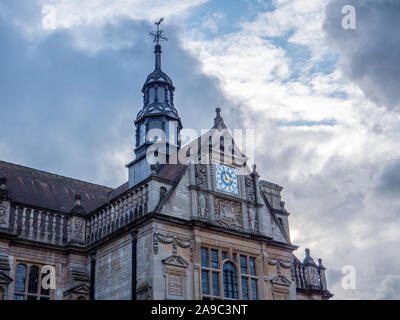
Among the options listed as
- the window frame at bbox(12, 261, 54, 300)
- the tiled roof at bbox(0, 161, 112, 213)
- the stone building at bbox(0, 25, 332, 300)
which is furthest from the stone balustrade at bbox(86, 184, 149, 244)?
the window frame at bbox(12, 261, 54, 300)

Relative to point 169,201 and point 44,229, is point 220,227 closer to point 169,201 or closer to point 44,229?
point 169,201

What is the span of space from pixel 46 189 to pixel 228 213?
1230 cm

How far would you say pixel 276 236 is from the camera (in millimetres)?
36781

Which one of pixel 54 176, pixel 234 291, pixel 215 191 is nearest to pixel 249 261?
pixel 234 291

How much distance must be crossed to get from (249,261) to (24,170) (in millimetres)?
16229

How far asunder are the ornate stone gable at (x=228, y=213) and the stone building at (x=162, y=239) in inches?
2.4

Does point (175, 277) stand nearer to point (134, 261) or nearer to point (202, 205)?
point (134, 261)

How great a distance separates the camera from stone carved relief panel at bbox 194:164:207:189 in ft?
112

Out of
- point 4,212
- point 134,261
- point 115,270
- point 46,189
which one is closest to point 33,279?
point 4,212

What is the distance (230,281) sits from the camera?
108 feet

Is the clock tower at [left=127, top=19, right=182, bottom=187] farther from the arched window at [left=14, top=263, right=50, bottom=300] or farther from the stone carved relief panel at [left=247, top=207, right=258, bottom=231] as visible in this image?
the arched window at [left=14, top=263, right=50, bottom=300]

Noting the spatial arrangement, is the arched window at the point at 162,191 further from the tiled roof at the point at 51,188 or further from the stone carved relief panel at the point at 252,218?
the stone carved relief panel at the point at 252,218

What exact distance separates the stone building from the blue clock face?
0.06m
